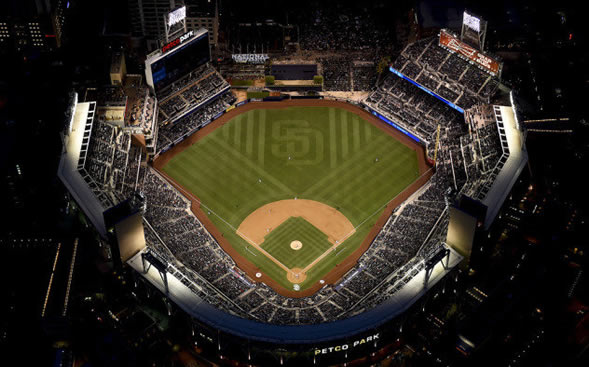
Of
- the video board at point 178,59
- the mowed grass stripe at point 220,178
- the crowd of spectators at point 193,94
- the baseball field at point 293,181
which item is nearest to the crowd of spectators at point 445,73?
the baseball field at point 293,181

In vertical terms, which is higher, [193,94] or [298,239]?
[193,94]

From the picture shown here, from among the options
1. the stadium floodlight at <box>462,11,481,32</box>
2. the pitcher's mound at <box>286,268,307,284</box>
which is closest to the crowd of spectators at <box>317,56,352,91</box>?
the stadium floodlight at <box>462,11,481,32</box>

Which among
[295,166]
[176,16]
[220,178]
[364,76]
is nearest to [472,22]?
[364,76]

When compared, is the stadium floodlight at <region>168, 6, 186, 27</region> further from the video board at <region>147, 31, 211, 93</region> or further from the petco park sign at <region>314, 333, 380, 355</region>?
the petco park sign at <region>314, 333, 380, 355</region>

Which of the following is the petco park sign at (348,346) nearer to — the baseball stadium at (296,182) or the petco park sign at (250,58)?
the baseball stadium at (296,182)

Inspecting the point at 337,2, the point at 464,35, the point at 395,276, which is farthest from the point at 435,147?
the point at 337,2

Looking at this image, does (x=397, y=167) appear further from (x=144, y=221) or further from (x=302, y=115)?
(x=144, y=221)

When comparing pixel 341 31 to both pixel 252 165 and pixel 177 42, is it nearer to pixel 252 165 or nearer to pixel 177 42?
pixel 177 42

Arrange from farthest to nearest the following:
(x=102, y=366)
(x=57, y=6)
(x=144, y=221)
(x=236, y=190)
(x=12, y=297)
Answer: (x=57, y=6)
(x=236, y=190)
(x=144, y=221)
(x=12, y=297)
(x=102, y=366)
